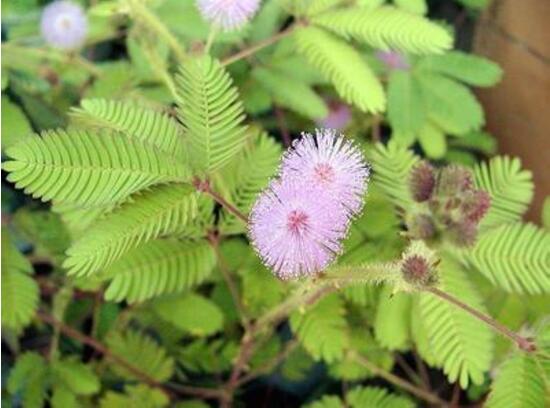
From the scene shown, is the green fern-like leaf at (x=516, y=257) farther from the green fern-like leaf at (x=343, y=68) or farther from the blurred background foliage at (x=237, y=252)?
the green fern-like leaf at (x=343, y=68)

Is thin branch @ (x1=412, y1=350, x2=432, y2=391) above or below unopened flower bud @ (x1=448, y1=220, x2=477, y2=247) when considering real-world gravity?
below

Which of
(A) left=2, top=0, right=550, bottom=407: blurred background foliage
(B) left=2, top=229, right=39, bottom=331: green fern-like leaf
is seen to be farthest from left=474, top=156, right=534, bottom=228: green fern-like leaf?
(B) left=2, top=229, right=39, bottom=331: green fern-like leaf

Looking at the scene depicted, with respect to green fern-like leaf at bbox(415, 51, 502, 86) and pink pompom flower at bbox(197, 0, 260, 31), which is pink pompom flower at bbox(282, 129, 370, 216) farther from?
green fern-like leaf at bbox(415, 51, 502, 86)

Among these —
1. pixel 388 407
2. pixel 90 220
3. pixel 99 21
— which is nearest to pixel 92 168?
pixel 90 220

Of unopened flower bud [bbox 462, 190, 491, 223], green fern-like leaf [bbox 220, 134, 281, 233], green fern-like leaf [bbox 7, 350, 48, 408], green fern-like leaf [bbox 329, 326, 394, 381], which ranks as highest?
unopened flower bud [bbox 462, 190, 491, 223]

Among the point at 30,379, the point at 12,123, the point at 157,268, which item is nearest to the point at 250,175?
the point at 157,268

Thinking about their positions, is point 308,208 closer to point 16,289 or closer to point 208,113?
point 208,113

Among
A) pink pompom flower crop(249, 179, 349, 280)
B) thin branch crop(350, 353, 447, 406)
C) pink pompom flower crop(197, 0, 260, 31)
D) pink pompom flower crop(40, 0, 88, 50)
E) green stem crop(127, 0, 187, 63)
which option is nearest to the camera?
pink pompom flower crop(249, 179, 349, 280)
